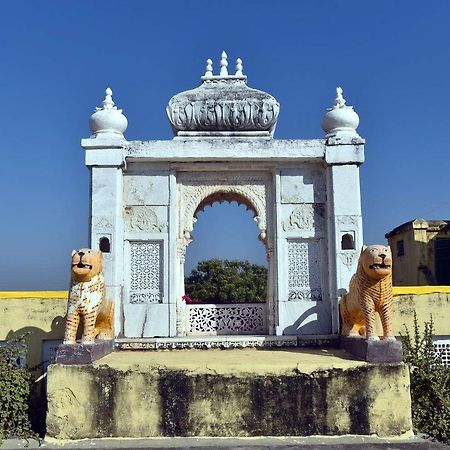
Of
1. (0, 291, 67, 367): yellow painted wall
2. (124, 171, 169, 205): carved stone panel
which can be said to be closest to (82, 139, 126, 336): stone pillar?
(124, 171, 169, 205): carved stone panel

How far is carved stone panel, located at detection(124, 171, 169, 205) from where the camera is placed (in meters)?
8.55

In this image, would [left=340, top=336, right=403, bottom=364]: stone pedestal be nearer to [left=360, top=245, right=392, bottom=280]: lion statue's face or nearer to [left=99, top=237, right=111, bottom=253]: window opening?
[left=360, top=245, right=392, bottom=280]: lion statue's face

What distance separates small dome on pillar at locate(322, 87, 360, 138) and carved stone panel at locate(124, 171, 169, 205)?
2608 millimetres

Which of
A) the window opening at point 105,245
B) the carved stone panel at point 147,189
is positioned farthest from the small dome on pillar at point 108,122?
the window opening at point 105,245

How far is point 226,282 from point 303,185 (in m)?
17.4

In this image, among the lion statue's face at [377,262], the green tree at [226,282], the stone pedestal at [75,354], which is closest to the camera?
the stone pedestal at [75,354]

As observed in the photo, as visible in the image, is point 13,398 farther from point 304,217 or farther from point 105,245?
point 304,217

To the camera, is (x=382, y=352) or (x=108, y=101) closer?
(x=382, y=352)

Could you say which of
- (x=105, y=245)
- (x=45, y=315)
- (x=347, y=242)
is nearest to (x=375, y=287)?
(x=347, y=242)

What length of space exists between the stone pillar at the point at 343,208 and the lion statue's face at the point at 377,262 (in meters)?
1.41

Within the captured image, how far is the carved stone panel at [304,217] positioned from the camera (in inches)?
336

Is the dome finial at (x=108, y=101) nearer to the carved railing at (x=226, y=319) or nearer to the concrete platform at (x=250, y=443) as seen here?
the carved railing at (x=226, y=319)

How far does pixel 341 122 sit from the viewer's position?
332 inches

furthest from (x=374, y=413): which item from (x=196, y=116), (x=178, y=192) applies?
(x=196, y=116)
